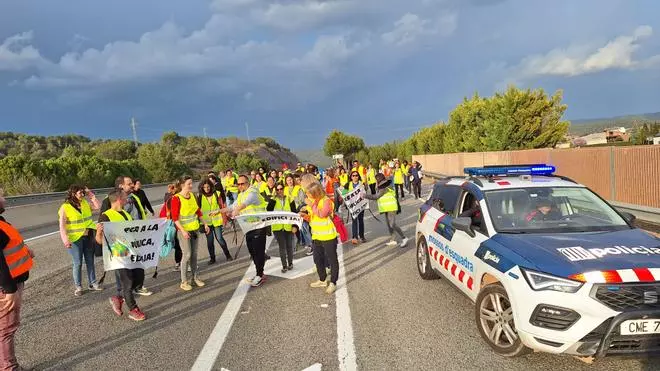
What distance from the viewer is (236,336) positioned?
516cm

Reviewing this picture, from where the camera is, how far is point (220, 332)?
532cm

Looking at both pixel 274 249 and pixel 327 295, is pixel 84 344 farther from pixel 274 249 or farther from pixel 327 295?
pixel 274 249

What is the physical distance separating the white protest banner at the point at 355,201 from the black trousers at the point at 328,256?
369 centimetres

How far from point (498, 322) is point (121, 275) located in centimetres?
473

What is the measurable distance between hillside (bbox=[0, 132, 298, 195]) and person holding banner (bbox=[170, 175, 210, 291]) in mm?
26588

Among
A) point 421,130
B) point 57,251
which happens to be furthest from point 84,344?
A: point 421,130

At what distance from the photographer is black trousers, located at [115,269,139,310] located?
19.6 ft

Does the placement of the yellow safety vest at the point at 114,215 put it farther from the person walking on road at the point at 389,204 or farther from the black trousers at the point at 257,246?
the person walking on road at the point at 389,204

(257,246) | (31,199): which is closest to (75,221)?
(257,246)

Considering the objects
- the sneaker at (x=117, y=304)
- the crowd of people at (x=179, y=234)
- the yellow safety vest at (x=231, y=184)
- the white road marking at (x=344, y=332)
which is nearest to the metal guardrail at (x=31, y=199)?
the yellow safety vest at (x=231, y=184)

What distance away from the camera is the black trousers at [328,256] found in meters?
6.77

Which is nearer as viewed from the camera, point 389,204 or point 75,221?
point 75,221

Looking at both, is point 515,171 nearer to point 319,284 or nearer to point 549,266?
point 549,266

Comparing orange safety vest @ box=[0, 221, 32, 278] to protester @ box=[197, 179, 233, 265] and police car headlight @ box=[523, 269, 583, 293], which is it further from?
police car headlight @ box=[523, 269, 583, 293]
